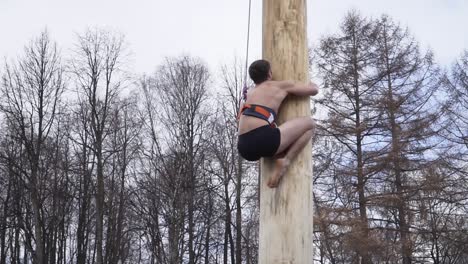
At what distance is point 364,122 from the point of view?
1855cm

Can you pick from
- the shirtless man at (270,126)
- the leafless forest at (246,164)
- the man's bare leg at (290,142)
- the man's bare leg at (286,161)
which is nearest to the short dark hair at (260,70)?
the shirtless man at (270,126)

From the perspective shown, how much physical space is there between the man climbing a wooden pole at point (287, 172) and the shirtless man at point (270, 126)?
0.02m

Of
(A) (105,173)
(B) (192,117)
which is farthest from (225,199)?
(A) (105,173)

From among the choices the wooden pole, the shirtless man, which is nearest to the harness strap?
the shirtless man

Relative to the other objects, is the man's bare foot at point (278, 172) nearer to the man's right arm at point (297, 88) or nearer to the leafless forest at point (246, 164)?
the man's right arm at point (297, 88)

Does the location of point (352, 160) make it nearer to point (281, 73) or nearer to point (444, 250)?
point (444, 250)

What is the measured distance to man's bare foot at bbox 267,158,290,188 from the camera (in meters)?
2.89

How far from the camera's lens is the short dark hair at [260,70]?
3070 millimetres

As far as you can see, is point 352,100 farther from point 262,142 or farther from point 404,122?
point 262,142

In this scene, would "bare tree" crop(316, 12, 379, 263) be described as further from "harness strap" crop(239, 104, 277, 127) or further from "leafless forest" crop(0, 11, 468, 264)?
"harness strap" crop(239, 104, 277, 127)

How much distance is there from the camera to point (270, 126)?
2.96 metres

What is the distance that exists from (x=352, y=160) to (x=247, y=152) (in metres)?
16.4

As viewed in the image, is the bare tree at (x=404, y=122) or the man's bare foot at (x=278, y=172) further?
the bare tree at (x=404, y=122)

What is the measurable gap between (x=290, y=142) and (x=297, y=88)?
329 mm
